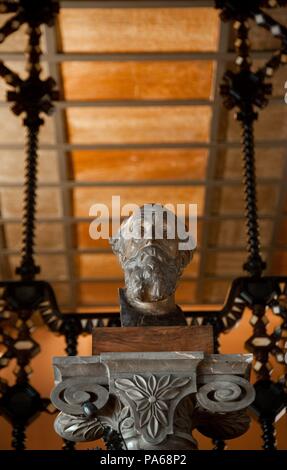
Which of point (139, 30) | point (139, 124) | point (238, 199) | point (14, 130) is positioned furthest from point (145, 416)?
point (238, 199)

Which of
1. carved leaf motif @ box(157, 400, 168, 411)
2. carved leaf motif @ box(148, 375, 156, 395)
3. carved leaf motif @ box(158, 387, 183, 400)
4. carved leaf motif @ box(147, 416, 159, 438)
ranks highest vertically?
carved leaf motif @ box(148, 375, 156, 395)

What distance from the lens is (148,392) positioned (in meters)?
3.61

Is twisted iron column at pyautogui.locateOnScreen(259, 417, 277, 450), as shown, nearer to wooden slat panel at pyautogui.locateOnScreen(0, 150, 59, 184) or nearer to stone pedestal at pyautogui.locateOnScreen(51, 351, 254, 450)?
stone pedestal at pyautogui.locateOnScreen(51, 351, 254, 450)

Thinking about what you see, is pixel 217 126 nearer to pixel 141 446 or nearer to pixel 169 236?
pixel 169 236

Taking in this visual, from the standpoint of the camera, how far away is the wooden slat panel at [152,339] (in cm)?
378

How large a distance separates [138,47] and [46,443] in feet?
21.6

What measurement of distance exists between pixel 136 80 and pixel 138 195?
2314 mm

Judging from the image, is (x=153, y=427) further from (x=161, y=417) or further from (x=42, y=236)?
(x=42, y=236)

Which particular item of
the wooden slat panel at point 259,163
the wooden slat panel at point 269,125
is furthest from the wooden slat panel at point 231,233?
the wooden slat panel at point 269,125

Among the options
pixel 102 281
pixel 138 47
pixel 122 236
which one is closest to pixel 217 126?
pixel 138 47

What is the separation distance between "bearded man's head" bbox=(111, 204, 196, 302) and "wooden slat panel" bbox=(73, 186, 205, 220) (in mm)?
8334

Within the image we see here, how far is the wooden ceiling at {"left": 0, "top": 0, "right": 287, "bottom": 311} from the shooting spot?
1055 cm

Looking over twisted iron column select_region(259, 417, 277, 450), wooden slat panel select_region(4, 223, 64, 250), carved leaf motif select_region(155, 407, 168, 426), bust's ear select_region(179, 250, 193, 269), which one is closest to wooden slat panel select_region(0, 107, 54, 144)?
wooden slat panel select_region(4, 223, 64, 250)
